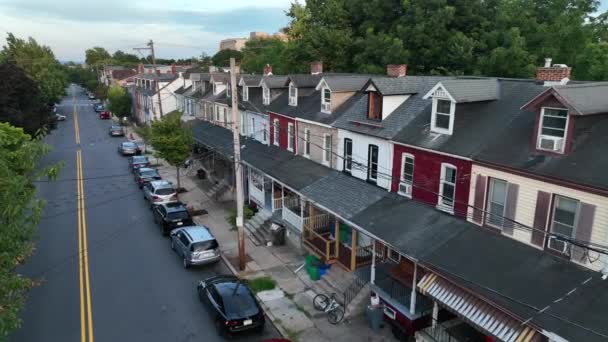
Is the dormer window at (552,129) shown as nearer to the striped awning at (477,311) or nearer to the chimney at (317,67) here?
the striped awning at (477,311)

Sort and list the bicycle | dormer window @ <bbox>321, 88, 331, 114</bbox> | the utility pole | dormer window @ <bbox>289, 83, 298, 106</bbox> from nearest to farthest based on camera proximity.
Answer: the bicycle → the utility pole → dormer window @ <bbox>321, 88, 331, 114</bbox> → dormer window @ <bbox>289, 83, 298, 106</bbox>

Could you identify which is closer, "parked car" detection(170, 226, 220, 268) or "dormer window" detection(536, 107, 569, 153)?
"dormer window" detection(536, 107, 569, 153)

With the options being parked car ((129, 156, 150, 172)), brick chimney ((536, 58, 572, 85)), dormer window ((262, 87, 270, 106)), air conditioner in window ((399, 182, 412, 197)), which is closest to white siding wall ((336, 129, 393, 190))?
air conditioner in window ((399, 182, 412, 197))

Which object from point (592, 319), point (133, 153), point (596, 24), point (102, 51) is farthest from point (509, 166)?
point (102, 51)

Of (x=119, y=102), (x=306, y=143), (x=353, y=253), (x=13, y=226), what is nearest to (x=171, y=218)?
(x=306, y=143)

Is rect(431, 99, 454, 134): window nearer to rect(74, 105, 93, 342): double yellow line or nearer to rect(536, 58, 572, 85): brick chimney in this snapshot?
rect(536, 58, 572, 85): brick chimney

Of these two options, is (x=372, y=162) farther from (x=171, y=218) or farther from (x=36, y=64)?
(x=36, y=64)

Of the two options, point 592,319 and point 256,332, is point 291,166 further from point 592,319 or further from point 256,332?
point 592,319

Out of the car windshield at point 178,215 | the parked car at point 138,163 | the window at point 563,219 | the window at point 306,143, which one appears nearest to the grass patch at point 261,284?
the car windshield at point 178,215

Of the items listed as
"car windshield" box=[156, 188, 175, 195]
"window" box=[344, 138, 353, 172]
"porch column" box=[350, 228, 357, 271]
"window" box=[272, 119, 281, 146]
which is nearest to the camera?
"porch column" box=[350, 228, 357, 271]
